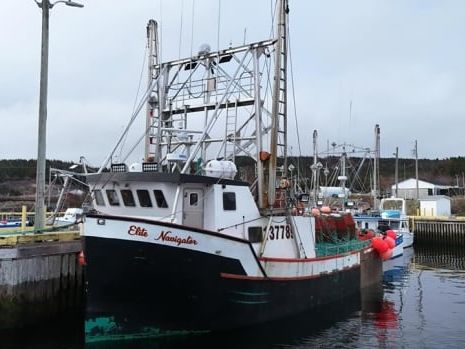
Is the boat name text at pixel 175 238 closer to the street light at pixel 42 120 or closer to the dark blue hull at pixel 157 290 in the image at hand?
the dark blue hull at pixel 157 290

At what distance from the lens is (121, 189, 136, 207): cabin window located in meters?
13.8

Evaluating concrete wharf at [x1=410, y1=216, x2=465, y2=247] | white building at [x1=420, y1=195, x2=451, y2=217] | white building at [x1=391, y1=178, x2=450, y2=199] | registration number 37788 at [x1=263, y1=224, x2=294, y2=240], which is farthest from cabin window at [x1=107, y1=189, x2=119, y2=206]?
white building at [x1=391, y1=178, x2=450, y2=199]

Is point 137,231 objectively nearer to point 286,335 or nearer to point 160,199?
point 160,199

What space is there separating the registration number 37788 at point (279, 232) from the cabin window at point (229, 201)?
141cm

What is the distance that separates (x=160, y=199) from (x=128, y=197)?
1.04 metres

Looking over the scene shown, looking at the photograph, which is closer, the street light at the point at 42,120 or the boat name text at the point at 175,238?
the boat name text at the point at 175,238

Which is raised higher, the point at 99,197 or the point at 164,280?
the point at 99,197

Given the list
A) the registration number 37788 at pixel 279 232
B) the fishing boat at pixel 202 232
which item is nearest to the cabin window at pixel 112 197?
the fishing boat at pixel 202 232

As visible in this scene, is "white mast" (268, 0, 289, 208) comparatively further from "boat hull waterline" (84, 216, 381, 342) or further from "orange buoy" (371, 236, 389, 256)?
"orange buoy" (371, 236, 389, 256)

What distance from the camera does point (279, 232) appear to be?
15.3 m

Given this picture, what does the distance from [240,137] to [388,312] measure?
27.4 ft

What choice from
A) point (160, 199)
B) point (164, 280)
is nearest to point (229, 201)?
point (160, 199)

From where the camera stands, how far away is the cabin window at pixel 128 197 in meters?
13.8

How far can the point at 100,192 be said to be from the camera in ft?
47.0
